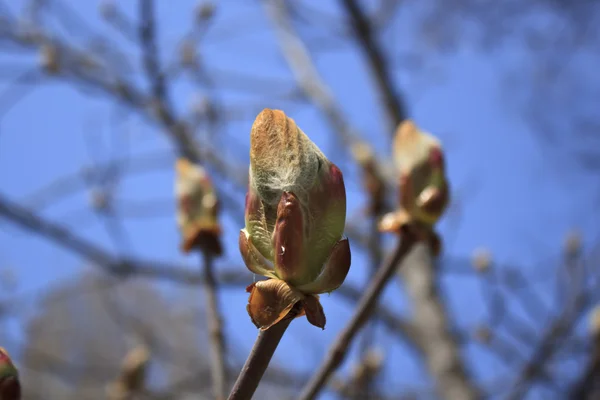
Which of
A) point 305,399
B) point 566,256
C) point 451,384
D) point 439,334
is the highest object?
point 566,256

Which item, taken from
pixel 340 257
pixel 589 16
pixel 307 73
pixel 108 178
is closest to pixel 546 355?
pixel 340 257

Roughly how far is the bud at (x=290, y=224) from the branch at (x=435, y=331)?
1.11 metres

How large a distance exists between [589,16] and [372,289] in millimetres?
3239

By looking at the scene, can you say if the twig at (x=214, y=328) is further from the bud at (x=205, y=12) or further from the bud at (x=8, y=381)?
the bud at (x=205, y=12)

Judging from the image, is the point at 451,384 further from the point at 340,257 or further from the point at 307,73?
the point at 307,73

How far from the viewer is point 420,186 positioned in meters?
0.41

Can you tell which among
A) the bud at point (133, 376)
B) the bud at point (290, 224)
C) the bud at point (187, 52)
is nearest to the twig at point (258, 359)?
the bud at point (290, 224)

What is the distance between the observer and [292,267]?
0.25 meters

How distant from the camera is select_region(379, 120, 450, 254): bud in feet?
1.33

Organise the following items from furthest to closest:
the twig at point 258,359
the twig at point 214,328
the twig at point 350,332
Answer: the twig at point 214,328 → the twig at point 350,332 → the twig at point 258,359

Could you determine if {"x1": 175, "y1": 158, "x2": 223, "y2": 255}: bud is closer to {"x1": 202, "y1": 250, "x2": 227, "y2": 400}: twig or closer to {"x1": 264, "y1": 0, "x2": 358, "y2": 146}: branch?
{"x1": 202, "y1": 250, "x2": 227, "y2": 400}: twig

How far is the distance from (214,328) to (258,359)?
0.89 feet

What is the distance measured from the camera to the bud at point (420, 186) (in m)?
0.41

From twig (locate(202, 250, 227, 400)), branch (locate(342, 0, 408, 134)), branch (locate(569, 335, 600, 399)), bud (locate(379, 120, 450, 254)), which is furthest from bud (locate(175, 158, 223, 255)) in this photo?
branch (locate(342, 0, 408, 134))
